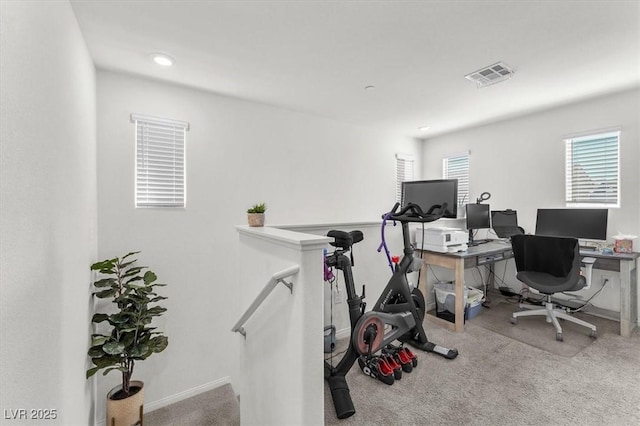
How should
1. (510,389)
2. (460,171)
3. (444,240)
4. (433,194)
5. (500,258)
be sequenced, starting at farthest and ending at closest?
1. (460,171)
2. (500,258)
3. (444,240)
4. (433,194)
5. (510,389)

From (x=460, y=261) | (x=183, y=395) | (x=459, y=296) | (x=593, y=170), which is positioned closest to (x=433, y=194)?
(x=460, y=261)

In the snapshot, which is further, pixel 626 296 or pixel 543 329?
pixel 543 329

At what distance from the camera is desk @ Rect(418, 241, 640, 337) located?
284 centimetres

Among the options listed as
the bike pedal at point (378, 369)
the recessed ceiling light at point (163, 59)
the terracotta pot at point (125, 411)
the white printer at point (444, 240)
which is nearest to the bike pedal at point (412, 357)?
the bike pedal at point (378, 369)

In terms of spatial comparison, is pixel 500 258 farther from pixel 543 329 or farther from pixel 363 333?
pixel 363 333

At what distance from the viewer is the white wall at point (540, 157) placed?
119 inches

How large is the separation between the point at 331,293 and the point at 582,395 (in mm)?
2028

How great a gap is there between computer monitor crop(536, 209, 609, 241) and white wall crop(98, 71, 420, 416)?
9.41 feet

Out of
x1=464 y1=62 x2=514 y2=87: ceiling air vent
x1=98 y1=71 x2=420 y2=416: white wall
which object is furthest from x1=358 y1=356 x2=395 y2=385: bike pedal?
x1=464 y1=62 x2=514 y2=87: ceiling air vent

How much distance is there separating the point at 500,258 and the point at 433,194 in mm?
1475

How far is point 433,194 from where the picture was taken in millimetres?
2947

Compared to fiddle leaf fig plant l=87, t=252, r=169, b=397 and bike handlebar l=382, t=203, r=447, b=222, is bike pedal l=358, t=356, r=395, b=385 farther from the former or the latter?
fiddle leaf fig plant l=87, t=252, r=169, b=397

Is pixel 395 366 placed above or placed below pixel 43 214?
below

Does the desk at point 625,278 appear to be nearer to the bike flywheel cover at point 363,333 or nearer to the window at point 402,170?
the window at point 402,170
